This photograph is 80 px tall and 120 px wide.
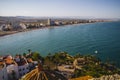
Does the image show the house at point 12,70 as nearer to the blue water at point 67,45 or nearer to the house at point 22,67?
the house at point 22,67

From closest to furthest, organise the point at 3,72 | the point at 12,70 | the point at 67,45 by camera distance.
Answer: the point at 3,72 → the point at 12,70 → the point at 67,45

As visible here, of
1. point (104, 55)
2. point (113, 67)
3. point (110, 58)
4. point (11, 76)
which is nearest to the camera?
point (11, 76)

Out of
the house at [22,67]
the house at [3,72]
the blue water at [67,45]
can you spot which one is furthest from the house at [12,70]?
the blue water at [67,45]

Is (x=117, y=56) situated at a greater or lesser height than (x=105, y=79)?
lesser

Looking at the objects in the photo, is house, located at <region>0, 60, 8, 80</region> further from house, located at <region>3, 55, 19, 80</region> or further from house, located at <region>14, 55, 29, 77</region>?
house, located at <region>14, 55, 29, 77</region>

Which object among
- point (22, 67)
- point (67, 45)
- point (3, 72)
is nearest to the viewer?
point (3, 72)

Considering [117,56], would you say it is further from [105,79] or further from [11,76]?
[105,79]

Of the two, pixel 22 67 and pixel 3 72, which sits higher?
pixel 3 72

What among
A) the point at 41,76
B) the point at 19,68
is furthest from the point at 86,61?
the point at 41,76

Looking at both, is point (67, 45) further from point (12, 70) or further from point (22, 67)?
point (12, 70)

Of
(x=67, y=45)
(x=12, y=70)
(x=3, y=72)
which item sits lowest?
(x=67, y=45)

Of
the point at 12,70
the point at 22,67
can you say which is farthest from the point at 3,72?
the point at 22,67
